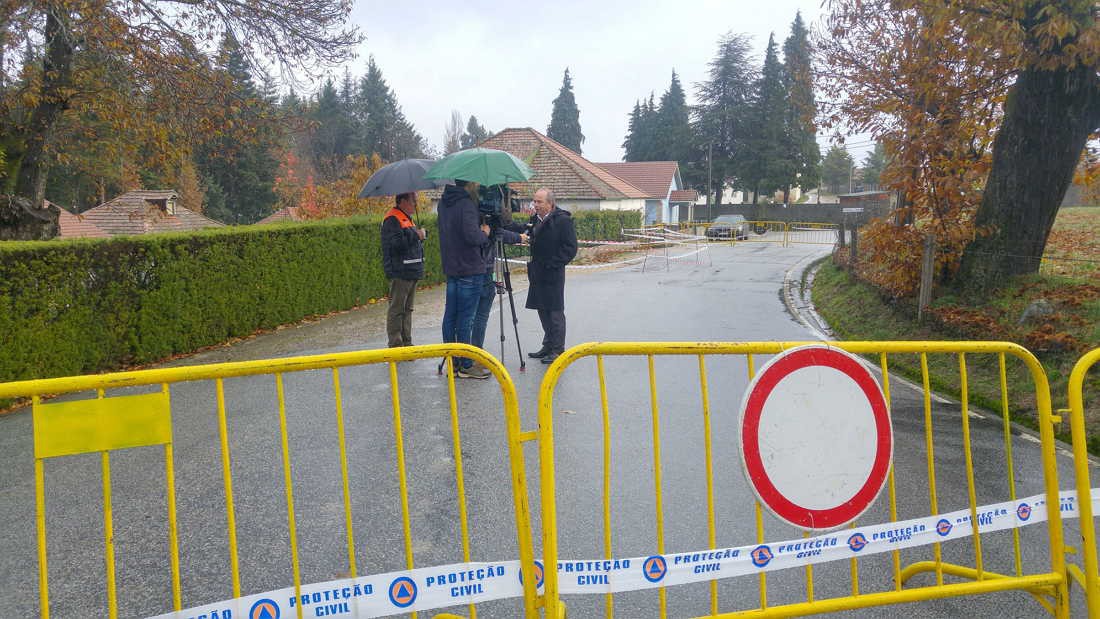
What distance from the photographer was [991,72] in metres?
10.4

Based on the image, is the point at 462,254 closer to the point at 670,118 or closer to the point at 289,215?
the point at 289,215

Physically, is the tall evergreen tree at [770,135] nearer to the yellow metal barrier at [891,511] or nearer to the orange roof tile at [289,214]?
the orange roof tile at [289,214]

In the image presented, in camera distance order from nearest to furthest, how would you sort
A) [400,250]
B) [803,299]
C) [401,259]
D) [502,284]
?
[502,284], [400,250], [401,259], [803,299]

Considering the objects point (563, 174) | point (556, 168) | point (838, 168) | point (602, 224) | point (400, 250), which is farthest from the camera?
point (838, 168)

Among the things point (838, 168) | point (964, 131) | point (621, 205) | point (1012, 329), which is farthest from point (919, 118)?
point (838, 168)

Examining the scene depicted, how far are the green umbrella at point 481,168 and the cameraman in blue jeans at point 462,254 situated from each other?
6.6 inches

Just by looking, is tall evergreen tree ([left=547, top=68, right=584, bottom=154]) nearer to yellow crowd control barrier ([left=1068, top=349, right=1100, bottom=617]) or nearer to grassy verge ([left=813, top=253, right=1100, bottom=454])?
grassy verge ([left=813, top=253, right=1100, bottom=454])

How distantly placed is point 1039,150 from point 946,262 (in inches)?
69.2

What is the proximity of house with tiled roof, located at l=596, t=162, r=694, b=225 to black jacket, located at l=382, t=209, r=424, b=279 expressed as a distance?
1997 inches

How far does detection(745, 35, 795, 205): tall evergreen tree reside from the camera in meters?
68.2

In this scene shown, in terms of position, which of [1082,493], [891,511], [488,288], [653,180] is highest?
[653,180]

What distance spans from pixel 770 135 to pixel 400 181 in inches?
2560

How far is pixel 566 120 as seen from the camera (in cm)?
9250

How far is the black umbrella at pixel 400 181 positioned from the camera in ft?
27.7
